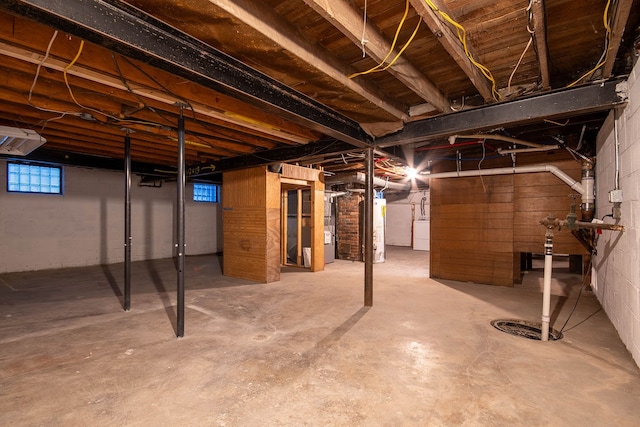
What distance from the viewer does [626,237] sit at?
2395 millimetres

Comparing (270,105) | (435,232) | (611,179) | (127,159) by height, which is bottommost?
(435,232)

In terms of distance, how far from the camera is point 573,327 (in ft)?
9.37

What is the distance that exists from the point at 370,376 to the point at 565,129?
12.8 ft

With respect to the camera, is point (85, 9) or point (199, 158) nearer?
point (85, 9)

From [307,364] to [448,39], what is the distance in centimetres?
230

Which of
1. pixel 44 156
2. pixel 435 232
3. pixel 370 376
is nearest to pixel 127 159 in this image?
pixel 44 156

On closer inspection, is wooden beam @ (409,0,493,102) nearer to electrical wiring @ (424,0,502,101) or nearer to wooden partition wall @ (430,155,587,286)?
electrical wiring @ (424,0,502,101)

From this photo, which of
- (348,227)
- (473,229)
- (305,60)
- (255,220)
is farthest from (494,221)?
(305,60)

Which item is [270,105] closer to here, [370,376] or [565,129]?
[370,376]

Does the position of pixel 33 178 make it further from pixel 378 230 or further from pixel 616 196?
pixel 616 196

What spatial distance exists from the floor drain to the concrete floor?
0.09 metres

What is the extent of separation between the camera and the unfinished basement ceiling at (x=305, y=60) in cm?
159

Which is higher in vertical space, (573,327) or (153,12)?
(153,12)

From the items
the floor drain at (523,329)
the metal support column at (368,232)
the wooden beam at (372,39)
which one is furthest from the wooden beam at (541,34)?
the floor drain at (523,329)
